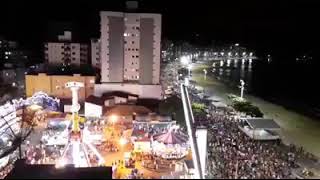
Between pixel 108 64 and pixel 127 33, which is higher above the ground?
pixel 127 33

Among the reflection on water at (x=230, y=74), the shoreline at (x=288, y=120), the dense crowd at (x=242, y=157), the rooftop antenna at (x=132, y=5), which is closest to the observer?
the dense crowd at (x=242, y=157)

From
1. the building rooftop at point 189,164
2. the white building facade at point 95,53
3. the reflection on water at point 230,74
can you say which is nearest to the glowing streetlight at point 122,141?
the building rooftop at point 189,164

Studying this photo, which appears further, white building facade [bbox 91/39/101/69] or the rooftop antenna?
white building facade [bbox 91/39/101/69]

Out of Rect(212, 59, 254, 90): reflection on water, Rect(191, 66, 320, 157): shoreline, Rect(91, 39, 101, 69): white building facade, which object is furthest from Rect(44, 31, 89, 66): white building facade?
Rect(212, 59, 254, 90): reflection on water

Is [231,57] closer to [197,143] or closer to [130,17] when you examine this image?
[130,17]

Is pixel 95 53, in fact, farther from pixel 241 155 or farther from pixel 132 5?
pixel 241 155

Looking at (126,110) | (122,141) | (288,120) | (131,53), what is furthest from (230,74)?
(122,141)

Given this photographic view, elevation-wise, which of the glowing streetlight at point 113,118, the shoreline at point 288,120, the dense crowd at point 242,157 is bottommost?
the shoreline at point 288,120

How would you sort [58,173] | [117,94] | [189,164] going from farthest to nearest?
[117,94] → [189,164] → [58,173]

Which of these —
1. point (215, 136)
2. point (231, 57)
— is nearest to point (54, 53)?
point (215, 136)

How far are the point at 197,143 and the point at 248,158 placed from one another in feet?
8.53

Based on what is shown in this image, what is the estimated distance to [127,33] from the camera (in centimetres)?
2200

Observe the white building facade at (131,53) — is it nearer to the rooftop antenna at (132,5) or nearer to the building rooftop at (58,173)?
the rooftop antenna at (132,5)

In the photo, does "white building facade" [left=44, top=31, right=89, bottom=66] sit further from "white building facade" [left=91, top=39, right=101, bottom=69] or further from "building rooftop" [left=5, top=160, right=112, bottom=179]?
Answer: "building rooftop" [left=5, top=160, right=112, bottom=179]
